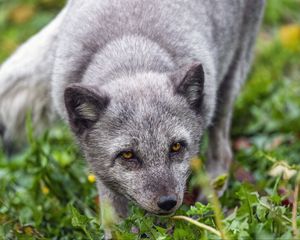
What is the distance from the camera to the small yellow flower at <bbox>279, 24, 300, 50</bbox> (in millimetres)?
10427

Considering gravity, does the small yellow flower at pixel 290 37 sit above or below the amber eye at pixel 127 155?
below

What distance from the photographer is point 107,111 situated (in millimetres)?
5312

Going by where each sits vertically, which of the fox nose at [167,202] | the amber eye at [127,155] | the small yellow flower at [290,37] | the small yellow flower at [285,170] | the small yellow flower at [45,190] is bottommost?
the small yellow flower at [290,37]

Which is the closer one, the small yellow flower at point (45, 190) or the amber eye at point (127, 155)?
the amber eye at point (127, 155)

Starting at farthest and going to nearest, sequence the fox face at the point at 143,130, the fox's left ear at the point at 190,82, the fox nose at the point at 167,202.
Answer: the fox's left ear at the point at 190,82, the fox face at the point at 143,130, the fox nose at the point at 167,202

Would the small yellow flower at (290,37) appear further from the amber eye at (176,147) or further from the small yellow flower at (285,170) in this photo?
the amber eye at (176,147)

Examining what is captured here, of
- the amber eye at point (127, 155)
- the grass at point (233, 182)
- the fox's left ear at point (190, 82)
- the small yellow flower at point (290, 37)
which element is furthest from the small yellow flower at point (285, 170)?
the small yellow flower at point (290, 37)

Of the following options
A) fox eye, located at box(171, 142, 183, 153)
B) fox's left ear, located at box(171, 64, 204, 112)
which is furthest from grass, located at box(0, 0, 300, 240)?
fox's left ear, located at box(171, 64, 204, 112)

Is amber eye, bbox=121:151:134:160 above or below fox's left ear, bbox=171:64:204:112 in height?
below

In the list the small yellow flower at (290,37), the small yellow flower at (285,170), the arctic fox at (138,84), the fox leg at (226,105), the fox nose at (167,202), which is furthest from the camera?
the small yellow flower at (290,37)

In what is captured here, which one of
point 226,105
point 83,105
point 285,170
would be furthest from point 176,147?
point 226,105

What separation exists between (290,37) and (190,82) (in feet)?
18.1

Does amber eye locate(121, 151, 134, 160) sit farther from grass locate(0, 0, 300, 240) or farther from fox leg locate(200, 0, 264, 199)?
fox leg locate(200, 0, 264, 199)

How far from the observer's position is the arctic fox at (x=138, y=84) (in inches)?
202
